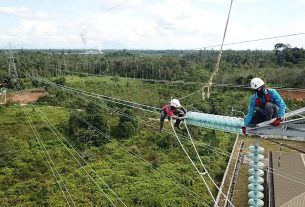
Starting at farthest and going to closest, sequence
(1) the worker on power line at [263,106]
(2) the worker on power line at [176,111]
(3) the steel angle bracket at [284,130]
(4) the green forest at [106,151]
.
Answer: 1. (4) the green forest at [106,151]
2. (2) the worker on power line at [176,111]
3. (1) the worker on power line at [263,106]
4. (3) the steel angle bracket at [284,130]

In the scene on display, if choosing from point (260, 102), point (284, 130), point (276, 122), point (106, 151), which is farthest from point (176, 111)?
point (106, 151)

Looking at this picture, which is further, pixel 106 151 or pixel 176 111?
pixel 106 151

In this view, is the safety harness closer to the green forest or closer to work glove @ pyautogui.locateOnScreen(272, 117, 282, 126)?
work glove @ pyautogui.locateOnScreen(272, 117, 282, 126)

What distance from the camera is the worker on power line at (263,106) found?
4520mm

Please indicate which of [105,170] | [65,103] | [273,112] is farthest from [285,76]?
[273,112]

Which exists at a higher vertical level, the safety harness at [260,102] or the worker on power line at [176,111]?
the safety harness at [260,102]

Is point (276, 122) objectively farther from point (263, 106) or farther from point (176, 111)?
point (176, 111)

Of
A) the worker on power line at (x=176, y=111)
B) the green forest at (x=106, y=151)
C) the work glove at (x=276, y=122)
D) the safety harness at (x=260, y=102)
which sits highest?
the safety harness at (x=260, y=102)

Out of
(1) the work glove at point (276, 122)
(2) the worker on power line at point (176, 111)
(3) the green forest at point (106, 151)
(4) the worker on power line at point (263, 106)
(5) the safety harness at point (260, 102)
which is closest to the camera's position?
(1) the work glove at point (276, 122)

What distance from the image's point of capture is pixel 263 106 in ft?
15.8

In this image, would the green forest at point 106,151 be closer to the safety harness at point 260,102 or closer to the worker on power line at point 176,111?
the worker on power line at point 176,111

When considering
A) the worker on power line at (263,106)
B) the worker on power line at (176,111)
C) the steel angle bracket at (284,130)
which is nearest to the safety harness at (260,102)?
the worker on power line at (263,106)

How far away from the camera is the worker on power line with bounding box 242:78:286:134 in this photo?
452cm

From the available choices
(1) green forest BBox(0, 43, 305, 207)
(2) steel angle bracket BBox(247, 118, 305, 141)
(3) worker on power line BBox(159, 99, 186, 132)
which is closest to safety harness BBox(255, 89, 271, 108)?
(2) steel angle bracket BBox(247, 118, 305, 141)
